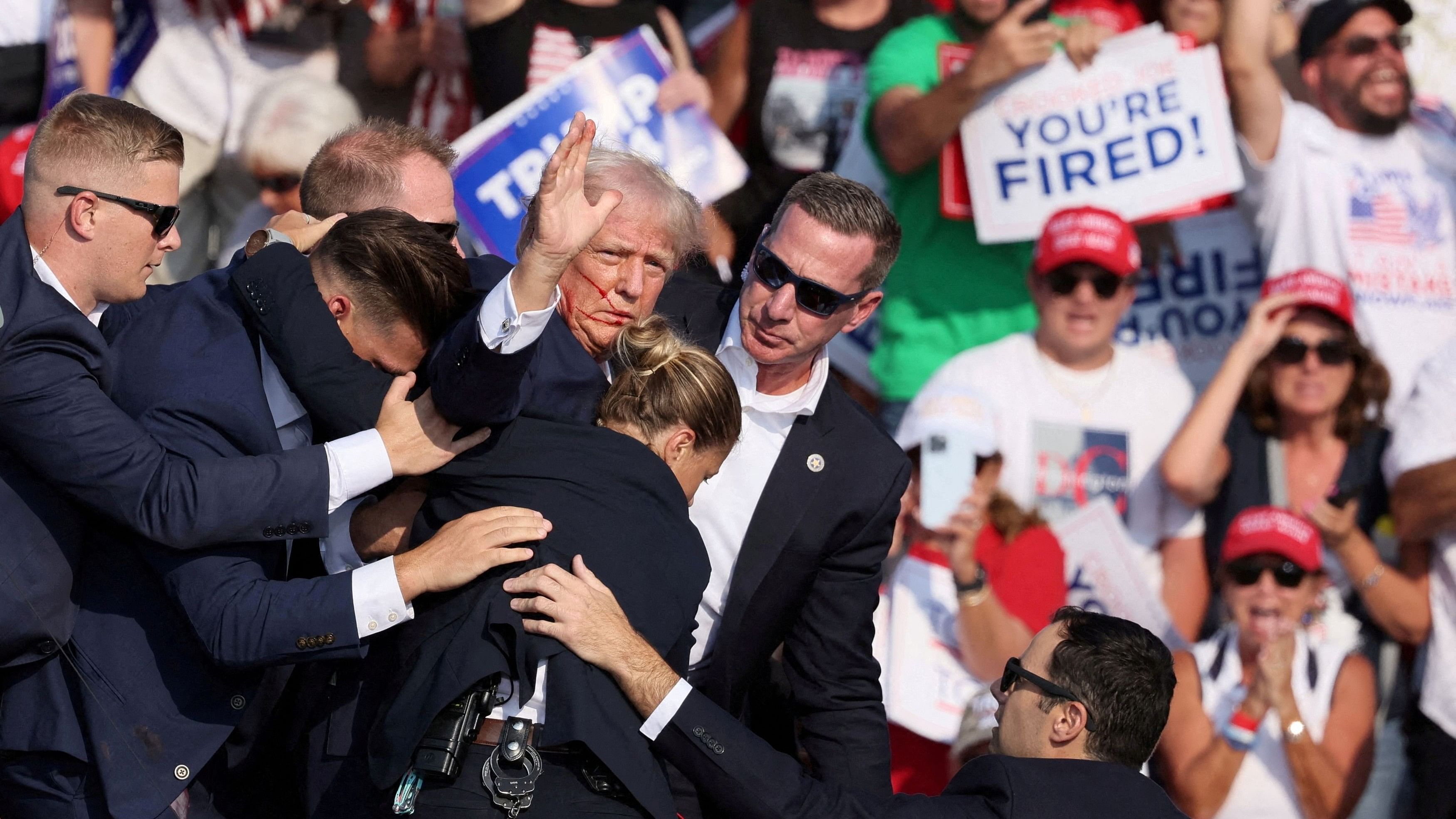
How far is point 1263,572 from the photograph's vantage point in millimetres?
5492

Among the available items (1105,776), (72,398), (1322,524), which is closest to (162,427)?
(72,398)

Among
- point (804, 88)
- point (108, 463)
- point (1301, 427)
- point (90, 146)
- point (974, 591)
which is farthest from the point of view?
point (804, 88)

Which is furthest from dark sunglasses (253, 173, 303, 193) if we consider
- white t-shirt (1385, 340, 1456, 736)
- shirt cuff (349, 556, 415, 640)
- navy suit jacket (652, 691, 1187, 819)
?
white t-shirt (1385, 340, 1456, 736)

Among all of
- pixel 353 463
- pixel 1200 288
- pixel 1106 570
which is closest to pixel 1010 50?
pixel 1200 288

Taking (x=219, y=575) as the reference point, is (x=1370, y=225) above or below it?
above

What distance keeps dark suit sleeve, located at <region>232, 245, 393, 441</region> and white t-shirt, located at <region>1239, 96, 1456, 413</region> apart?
399cm

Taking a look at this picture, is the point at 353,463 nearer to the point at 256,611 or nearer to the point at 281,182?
the point at 256,611

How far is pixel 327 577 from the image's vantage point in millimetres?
2957

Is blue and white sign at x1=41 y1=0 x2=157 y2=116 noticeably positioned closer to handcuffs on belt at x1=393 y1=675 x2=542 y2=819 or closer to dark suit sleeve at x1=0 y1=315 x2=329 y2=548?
dark suit sleeve at x1=0 y1=315 x2=329 y2=548

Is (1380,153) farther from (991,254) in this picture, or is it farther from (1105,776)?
(1105,776)

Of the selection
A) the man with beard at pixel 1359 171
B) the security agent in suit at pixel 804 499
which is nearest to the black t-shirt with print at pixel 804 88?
the man with beard at pixel 1359 171

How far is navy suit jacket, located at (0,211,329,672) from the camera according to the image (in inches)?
111

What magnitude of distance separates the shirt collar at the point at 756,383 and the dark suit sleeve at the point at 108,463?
1322mm

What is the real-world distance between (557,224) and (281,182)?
3306 millimetres
